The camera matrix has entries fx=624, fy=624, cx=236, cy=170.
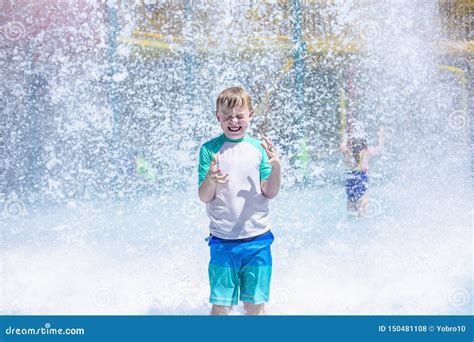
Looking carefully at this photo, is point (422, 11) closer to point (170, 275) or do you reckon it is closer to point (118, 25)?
point (118, 25)

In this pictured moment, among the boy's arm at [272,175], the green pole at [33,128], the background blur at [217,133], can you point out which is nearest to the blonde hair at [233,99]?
the boy's arm at [272,175]

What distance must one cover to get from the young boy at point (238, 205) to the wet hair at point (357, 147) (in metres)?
1.57

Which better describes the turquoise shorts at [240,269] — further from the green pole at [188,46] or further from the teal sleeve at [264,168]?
the green pole at [188,46]

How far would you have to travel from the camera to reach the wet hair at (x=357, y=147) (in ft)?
11.5

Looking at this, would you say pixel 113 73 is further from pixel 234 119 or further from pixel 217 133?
pixel 234 119

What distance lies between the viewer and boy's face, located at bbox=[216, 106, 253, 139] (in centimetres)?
200

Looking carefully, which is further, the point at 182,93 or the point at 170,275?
the point at 182,93

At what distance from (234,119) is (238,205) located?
0.91 feet

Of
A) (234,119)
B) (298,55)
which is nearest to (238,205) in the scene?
(234,119)

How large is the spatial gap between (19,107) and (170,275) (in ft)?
4.55

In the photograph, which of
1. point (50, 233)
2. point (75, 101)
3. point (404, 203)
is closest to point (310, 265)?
point (404, 203)

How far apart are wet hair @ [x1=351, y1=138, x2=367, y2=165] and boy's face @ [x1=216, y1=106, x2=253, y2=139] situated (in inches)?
63.5

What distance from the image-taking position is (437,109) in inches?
147

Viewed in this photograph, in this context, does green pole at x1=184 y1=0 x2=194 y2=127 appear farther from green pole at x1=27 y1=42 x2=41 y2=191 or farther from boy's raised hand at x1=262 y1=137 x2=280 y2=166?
boy's raised hand at x1=262 y1=137 x2=280 y2=166
